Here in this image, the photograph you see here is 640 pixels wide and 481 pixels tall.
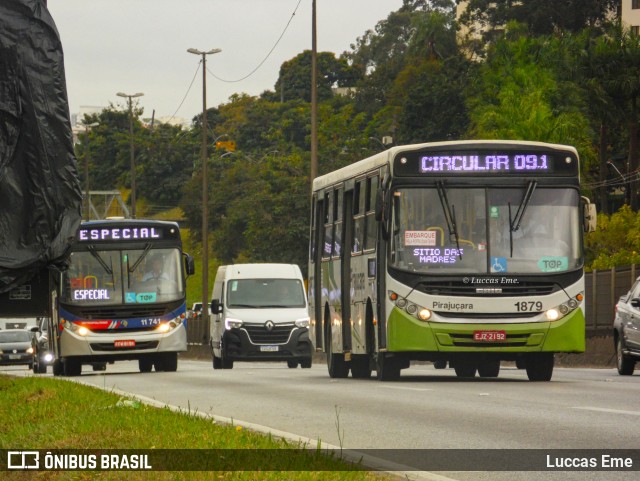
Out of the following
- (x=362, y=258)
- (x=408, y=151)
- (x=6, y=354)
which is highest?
(x=408, y=151)

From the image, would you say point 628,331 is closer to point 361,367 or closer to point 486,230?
point 361,367

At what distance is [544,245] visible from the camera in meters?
22.9

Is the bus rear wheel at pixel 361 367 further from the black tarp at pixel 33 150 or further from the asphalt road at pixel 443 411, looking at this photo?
the black tarp at pixel 33 150

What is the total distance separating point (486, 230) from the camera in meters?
22.9

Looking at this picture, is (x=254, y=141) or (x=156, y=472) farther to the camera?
(x=254, y=141)

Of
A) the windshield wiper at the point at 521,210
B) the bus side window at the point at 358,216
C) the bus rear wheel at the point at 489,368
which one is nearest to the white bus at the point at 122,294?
the bus side window at the point at 358,216

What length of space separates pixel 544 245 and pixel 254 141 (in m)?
123

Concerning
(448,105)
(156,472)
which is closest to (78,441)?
(156,472)

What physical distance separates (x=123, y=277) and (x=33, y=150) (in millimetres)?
22557

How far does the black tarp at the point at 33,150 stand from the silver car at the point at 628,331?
17.0 m

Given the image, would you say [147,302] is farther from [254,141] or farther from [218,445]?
[254,141]

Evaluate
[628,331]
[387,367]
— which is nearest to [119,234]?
[387,367]

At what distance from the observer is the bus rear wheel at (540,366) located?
949 inches

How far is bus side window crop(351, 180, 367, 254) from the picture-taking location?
25.4m
